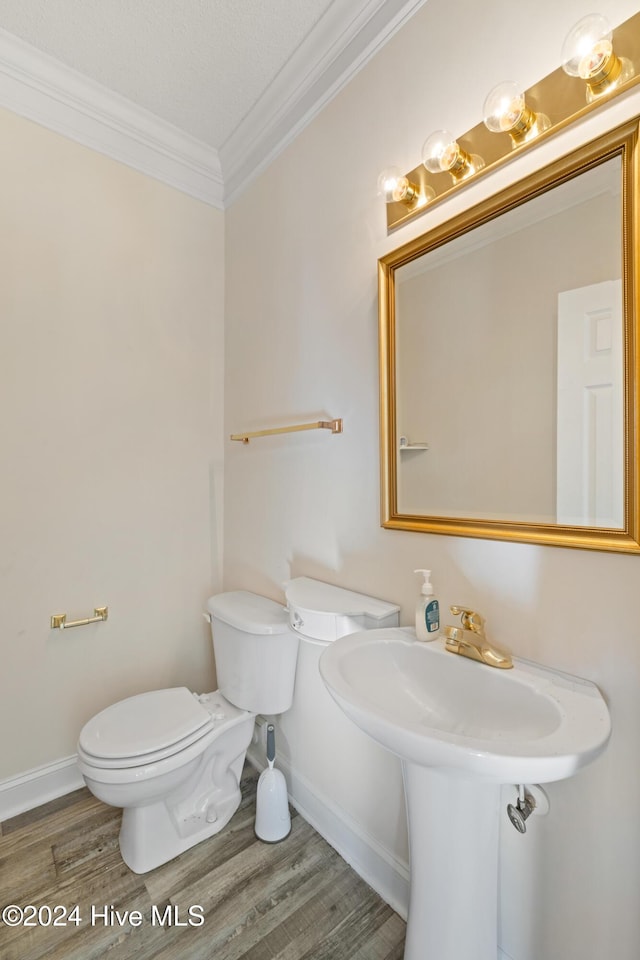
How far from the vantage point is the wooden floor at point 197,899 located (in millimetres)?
1141

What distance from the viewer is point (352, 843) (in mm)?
1382

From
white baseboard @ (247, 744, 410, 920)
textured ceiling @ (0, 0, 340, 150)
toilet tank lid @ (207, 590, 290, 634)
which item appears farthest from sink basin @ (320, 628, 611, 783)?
textured ceiling @ (0, 0, 340, 150)

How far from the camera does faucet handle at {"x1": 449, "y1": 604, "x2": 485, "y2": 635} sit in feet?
3.27

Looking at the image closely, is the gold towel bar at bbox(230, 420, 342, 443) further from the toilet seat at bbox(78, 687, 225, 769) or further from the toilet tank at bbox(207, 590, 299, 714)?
the toilet seat at bbox(78, 687, 225, 769)

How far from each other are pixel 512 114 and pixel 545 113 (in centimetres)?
7

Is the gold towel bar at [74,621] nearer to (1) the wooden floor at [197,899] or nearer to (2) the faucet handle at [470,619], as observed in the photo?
(1) the wooden floor at [197,899]

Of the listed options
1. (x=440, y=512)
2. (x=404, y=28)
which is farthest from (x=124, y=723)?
(x=404, y=28)

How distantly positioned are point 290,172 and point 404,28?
0.59 meters

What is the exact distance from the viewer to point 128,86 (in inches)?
66.3

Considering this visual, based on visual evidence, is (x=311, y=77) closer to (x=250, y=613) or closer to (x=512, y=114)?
(x=512, y=114)

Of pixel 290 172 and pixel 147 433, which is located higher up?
pixel 290 172

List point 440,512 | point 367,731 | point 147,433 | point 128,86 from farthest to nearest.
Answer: point 147,433
point 128,86
point 440,512
point 367,731

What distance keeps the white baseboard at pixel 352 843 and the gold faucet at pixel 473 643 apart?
2.43 ft

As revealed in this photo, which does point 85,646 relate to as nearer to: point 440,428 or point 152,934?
point 152,934
